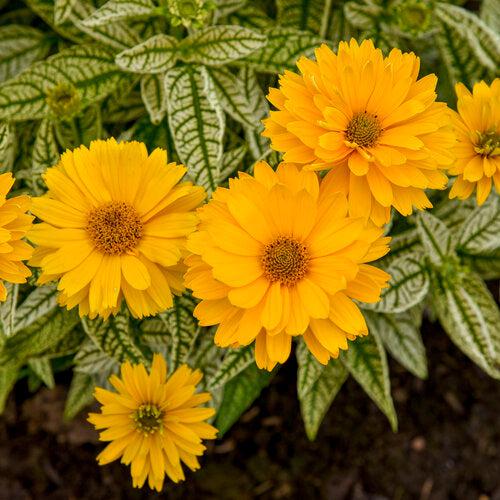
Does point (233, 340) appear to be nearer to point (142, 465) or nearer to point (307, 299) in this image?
point (307, 299)

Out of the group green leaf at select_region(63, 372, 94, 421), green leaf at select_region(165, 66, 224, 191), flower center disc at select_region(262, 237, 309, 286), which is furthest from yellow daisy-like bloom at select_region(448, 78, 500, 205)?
green leaf at select_region(63, 372, 94, 421)

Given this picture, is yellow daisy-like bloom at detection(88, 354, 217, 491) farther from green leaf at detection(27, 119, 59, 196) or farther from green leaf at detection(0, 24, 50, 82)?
green leaf at detection(0, 24, 50, 82)

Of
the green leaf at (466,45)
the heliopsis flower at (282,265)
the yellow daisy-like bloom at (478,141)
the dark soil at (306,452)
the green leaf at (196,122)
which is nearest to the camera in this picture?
the heliopsis flower at (282,265)

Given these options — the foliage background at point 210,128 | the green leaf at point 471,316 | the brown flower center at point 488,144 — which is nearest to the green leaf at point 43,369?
the foliage background at point 210,128

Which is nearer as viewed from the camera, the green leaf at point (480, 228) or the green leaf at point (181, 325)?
the green leaf at point (181, 325)

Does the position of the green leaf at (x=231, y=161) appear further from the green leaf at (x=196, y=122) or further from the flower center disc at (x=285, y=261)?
the flower center disc at (x=285, y=261)

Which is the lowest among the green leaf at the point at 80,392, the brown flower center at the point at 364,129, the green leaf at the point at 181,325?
the green leaf at the point at 80,392

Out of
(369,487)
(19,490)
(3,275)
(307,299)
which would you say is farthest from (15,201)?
(369,487)

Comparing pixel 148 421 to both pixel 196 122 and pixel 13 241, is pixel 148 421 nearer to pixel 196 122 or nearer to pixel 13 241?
pixel 13 241
